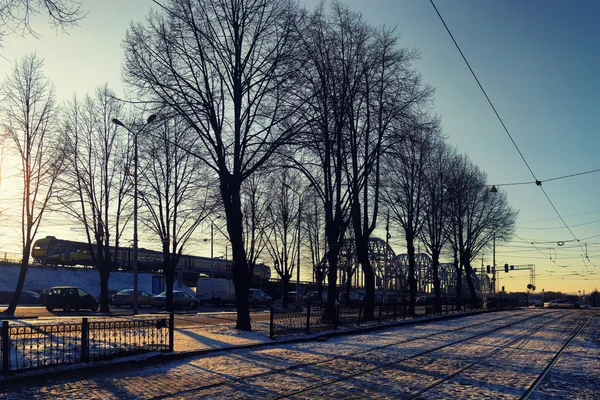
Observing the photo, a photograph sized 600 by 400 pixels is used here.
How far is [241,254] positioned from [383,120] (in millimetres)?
11780

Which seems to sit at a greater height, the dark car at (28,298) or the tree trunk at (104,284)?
the tree trunk at (104,284)

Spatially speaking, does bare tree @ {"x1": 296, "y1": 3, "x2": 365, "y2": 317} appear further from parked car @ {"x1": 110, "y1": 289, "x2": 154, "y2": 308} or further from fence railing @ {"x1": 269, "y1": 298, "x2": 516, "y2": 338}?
parked car @ {"x1": 110, "y1": 289, "x2": 154, "y2": 308}

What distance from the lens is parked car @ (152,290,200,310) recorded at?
42.2 metres

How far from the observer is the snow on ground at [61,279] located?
57.6 metres

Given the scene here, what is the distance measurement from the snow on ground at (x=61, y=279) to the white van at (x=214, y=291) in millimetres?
5176

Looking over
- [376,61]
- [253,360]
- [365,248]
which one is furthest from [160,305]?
[253,360]

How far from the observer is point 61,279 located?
2372 inches

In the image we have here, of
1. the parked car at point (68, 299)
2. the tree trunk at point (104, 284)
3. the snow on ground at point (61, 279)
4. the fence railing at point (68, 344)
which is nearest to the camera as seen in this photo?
the fence railing at point (68, 344)

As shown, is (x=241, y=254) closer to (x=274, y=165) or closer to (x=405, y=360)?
(x=274, y=165)

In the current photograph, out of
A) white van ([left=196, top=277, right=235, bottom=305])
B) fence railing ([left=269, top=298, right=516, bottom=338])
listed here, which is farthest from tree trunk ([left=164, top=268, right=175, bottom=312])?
white van ([left=196, top=277, right=235, bottom=305])

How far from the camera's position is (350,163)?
95.2 ft

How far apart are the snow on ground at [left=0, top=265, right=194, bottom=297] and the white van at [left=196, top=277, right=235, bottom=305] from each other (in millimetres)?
5176

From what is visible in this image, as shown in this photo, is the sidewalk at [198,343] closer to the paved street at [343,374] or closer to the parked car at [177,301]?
the paved street at [343,374]

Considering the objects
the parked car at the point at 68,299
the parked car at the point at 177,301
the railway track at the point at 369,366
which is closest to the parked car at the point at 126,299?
the parked car at the point at 177,301
